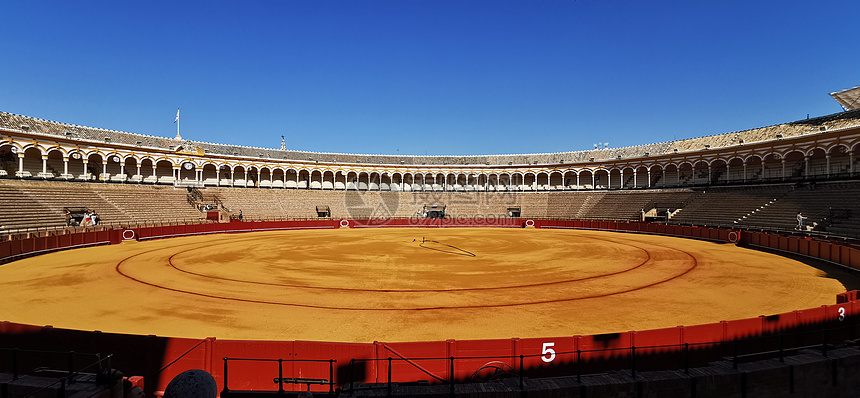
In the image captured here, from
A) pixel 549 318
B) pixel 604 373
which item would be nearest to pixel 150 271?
pixel 549 318

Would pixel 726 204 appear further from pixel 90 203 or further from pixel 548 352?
pixel 90 203

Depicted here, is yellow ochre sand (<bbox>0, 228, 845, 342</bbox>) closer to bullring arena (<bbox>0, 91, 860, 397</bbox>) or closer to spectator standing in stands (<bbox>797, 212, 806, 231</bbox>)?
bullring arena (<bbox>0, 91, 860, 397</bbox>)

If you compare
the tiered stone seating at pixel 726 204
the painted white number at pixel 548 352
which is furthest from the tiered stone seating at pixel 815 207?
the painted white number at pixel 548 352

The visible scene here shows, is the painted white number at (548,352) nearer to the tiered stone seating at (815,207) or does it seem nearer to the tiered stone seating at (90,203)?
the tiered stone seating at (815,207)

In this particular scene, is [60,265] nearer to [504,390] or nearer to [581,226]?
[504,390]

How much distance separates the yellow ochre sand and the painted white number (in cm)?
214

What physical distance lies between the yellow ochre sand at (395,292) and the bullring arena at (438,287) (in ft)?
0.37

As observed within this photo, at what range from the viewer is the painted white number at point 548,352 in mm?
7031

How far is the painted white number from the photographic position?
23.1ft

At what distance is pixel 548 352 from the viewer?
704 cm

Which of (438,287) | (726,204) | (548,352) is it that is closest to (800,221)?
(726,204)

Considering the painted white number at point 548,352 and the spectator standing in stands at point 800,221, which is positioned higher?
the spectator standing in stands at point 800,221

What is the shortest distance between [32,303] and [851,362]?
21.7 m

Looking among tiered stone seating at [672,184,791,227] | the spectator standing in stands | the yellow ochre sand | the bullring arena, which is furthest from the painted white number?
tiered stone seating at [672,184,791,227]
